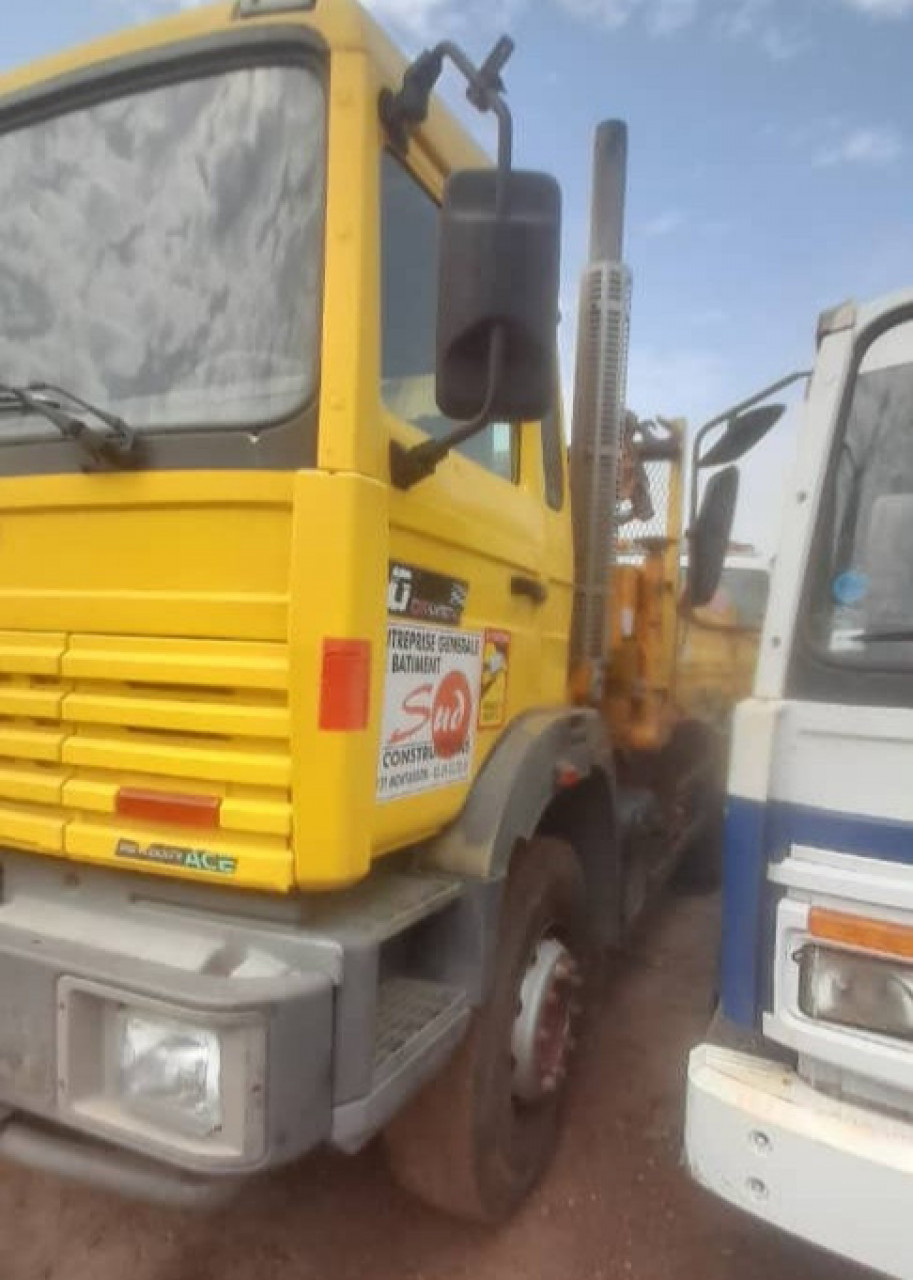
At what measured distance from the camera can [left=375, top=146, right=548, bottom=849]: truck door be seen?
6.22 ft

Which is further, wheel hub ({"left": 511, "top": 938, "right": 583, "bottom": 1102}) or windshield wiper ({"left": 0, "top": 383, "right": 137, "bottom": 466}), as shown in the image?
wheel hub ({"left": 511, "top": 938, "right": 583, "bottom": 1102})

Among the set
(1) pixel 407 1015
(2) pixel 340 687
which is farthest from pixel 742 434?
(1) pixel 407 1015

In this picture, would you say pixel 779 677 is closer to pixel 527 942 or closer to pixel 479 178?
Answer: pixel 527 942

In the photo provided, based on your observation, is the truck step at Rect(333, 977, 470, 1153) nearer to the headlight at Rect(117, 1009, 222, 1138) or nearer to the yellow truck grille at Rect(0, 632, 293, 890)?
the headlight at Rect(117, 1009, 222, 1138)

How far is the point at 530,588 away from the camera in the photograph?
8.55 feet

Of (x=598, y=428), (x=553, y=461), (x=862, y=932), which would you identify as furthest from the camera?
(x=598, y=428)

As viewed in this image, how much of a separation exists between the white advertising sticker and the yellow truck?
0.04 feet

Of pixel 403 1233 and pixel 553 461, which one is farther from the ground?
pixel 553 461

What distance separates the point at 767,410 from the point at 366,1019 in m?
1.71

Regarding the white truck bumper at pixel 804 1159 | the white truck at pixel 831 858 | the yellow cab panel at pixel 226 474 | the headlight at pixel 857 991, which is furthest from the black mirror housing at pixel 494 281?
the white truck bumper at pixel 804 1159

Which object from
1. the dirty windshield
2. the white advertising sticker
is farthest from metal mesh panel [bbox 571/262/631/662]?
the dirty windshield

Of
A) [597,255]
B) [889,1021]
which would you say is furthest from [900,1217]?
[597,255]

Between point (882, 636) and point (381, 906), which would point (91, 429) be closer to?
point (381, 906)

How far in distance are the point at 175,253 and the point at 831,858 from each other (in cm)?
184
